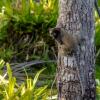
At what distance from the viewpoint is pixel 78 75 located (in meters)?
2.34

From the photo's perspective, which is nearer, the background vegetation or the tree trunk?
the tree trunk

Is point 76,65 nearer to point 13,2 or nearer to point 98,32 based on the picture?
point 98,32

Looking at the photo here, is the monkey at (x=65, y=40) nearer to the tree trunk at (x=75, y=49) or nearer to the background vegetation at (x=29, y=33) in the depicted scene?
the tree trunk at (x=75, y=49)

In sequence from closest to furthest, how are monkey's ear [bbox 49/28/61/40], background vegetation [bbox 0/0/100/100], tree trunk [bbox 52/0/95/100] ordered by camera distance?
monkey's ear [bbox 49/28/61/40], tree trunk [bbox 52/0/95/100], background vegetation [bbox 0/0/100/100]

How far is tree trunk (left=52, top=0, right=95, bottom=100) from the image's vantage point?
222 cm

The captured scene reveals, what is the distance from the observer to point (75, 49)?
7.40 ft

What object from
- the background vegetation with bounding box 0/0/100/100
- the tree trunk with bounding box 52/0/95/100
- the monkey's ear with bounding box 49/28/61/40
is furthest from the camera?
the background vegetation with bounding box 0/0/100/100

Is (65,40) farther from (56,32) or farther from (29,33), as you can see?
(29,33)

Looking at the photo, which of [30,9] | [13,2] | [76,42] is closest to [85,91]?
[76,42]

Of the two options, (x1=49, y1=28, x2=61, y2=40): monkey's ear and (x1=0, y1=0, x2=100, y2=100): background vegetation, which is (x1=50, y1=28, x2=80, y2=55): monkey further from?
(x1=0, y1=0, x2=100, y2=100): background vegetation

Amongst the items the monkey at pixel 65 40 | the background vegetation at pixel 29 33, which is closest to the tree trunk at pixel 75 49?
the monkey at pixel 65 40

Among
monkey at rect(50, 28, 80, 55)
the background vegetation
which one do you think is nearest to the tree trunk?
monkey at rect(50, 28, 80, 55)

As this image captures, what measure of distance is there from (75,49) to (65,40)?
0.11 m

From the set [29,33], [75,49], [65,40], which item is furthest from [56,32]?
[29,33]
